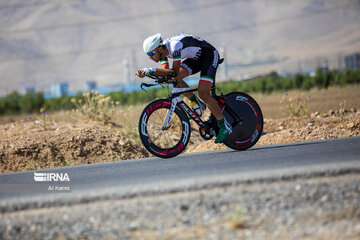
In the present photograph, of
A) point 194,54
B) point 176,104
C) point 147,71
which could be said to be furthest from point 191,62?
point 147,71

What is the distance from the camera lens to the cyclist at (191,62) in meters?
6.89

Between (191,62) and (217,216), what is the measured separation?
385 cm

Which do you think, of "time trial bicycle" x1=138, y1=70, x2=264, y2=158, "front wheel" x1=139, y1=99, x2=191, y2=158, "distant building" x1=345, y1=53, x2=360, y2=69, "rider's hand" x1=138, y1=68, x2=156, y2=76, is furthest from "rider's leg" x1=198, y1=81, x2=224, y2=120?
"distant building" x1=345, y1=53, x2=360, y2=69

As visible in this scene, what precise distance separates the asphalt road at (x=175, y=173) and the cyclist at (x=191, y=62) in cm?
70

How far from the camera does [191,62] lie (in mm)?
7570

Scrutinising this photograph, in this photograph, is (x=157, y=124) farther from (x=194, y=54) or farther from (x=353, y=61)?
(x=353, y=61)

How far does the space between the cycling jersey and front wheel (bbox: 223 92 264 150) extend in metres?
0.62

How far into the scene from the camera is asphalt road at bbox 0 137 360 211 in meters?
4.83

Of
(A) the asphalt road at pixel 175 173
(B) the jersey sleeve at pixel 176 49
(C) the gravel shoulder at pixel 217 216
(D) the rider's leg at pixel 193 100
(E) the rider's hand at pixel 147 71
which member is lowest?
(C) the gravel shoulder at pixel 217 216

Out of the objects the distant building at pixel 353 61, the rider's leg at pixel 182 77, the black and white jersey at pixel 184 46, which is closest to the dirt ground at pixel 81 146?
the rider's leg at pixel 182 77

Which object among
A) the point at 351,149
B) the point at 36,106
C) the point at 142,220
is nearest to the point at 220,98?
the point at 351,149

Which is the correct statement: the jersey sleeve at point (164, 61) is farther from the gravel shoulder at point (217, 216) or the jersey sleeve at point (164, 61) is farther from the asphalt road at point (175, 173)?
the gravel shoulder at point (217, 216)

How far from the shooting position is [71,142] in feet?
31.7

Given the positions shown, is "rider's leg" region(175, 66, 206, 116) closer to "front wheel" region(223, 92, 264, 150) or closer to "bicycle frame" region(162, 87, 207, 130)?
"bicycle frame" region(162, 87, 207, 130)
